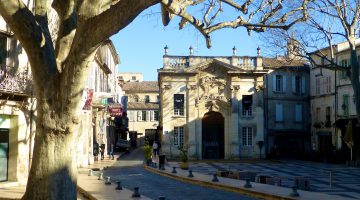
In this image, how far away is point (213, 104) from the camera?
1874 inches

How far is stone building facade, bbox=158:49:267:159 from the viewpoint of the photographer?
155 ft

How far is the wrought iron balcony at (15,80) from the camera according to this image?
17391 mm

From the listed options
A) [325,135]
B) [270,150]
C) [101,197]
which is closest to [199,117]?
[270,150]

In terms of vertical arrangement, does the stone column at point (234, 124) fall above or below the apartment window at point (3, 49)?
below

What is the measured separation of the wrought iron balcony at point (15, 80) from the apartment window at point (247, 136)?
3138cm

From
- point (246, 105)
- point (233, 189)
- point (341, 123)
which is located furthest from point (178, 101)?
point (233, 189)

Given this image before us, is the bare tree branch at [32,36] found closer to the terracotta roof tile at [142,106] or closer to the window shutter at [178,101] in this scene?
the window shutter at [178,101]

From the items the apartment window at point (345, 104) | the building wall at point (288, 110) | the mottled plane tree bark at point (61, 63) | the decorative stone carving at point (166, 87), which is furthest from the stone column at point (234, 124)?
the mottled plane tree bark at point (61, 63)

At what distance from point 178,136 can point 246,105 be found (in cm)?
712

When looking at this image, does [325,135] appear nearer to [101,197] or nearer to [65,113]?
[101,197]

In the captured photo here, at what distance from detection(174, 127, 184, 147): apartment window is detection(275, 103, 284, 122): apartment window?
10.5 m

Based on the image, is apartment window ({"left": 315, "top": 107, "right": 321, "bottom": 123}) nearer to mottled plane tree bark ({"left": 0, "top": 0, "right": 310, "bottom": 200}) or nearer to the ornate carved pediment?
the ornate carved pediment

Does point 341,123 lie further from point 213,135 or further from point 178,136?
point 178,136

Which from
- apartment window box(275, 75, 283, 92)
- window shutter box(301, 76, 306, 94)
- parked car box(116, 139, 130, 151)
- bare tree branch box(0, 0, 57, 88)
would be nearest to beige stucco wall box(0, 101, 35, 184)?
bare tree branch box(0, 0, 57, 88)
